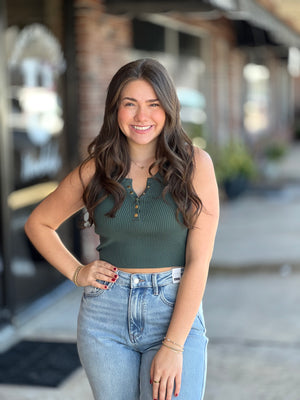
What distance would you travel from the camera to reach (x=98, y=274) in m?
2.25

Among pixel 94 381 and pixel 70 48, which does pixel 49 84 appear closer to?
pixel 70 48

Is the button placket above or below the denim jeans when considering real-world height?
above

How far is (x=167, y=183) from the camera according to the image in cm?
220

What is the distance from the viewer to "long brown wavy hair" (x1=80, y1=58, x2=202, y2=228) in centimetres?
216

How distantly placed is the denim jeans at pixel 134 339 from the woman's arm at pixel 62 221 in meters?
0.10

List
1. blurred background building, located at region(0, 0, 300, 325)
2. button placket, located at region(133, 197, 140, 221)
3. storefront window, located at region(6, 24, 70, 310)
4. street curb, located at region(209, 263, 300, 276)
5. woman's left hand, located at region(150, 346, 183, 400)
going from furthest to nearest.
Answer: street curb, located at region(209, 263, 300, 276) → storefront window, located at region(6, 24, 70, 310) → blurred background building, located at region(0, 0, 300, 325) → button placket, located at region(133, 197, 140, 221) → woman's left hand, located at region(150, 346, 183, 400)

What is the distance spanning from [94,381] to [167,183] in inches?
27.3

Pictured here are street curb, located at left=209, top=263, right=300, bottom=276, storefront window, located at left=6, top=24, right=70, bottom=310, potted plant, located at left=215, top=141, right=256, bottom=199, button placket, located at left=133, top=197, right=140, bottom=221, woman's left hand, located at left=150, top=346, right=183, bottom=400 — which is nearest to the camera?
woman's left hand, located at left=150, top=346, right=183, bottom=400

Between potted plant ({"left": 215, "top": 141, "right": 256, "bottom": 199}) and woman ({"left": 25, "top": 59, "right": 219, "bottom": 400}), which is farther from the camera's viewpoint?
potted plant ({"left": 215, "top": 141, "right": 256, "bottom": 199})

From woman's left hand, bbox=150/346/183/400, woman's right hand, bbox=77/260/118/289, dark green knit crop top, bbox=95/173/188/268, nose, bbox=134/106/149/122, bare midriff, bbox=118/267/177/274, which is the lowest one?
woman's left hand, bbox=150/346/183/400

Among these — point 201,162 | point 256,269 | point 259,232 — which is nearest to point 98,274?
point 201,162

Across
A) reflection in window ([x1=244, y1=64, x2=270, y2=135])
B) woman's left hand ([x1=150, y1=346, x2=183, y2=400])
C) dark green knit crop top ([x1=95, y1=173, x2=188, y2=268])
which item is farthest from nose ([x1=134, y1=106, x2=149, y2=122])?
reflection in window ([x1=244, y1=64, x2=270, y2=135])

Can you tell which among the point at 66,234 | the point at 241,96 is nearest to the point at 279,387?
the point at 66,234

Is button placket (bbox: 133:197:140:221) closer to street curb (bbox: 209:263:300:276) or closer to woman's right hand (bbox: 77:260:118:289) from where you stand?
woman's right hand (bbox: 77:260:118:289)
